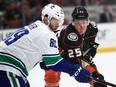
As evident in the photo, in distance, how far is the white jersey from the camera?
267cm

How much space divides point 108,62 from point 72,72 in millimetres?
3292

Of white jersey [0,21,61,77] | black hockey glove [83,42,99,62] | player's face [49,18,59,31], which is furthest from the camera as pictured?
black hockey glove [83,42,99,62]

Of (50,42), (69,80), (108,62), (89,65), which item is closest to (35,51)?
(50,42)

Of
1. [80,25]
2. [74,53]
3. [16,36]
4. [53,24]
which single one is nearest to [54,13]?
[53,24]

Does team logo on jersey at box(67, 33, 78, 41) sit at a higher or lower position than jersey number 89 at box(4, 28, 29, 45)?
lower

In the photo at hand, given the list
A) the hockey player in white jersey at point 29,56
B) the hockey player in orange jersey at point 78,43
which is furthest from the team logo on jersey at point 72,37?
the hockey player in white jersey at point 29,56

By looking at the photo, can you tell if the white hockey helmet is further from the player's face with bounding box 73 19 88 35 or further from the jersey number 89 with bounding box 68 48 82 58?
the jersey number 89 with bounding box 68 48 82 58

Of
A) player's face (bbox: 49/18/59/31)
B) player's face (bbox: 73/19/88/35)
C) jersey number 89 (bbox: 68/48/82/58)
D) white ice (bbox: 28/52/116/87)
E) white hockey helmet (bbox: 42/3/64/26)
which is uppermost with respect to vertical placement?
white hockey helmet (bbox: 42/3/64/26)

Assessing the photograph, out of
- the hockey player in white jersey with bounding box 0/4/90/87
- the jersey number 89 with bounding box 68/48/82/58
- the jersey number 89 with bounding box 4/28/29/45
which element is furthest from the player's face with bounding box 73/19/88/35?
the jersey number 89 with bounding box 4/28/29/45

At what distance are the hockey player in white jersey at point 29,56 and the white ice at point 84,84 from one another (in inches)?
65.1

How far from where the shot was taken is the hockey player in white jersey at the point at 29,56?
2680 millimetres

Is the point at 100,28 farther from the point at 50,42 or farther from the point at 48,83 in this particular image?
the point at 50,42

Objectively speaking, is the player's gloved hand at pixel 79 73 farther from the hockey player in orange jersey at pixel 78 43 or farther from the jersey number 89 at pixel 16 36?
the hockey player in orange jersey at pixel 78 43

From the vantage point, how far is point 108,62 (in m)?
5.93
